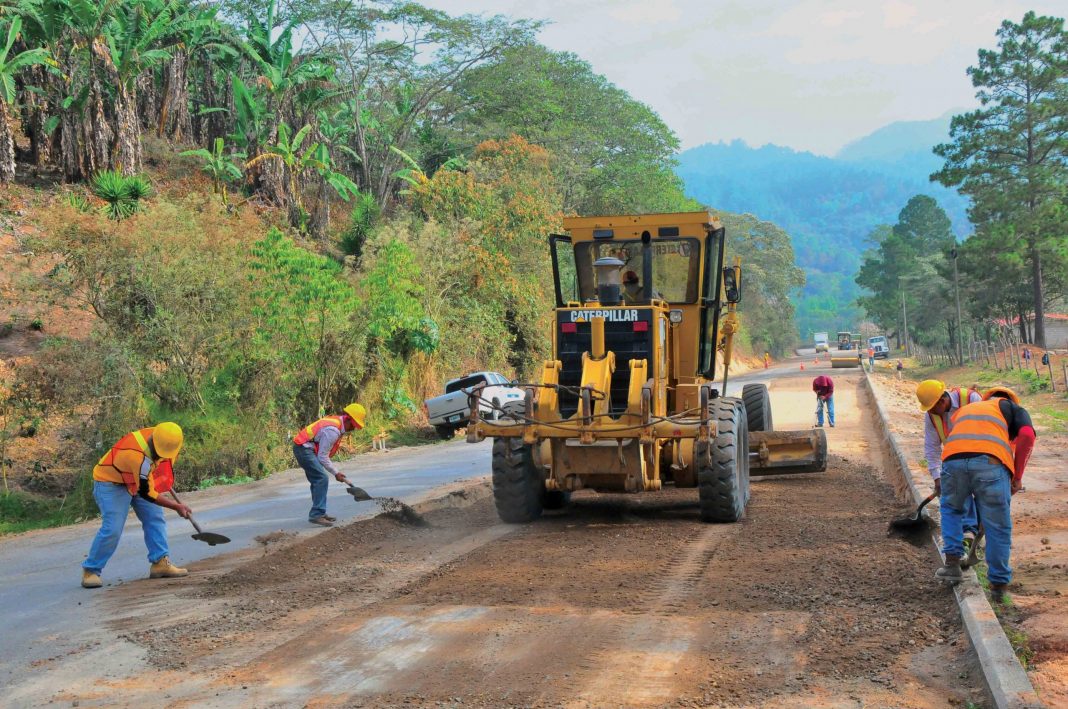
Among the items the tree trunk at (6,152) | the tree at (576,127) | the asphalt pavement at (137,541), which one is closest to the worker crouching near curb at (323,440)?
the asphalt pavement at (137,541)

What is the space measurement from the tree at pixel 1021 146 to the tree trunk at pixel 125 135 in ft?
127

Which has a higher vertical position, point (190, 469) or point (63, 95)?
point (63, 95)

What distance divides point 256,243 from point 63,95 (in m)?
16.8

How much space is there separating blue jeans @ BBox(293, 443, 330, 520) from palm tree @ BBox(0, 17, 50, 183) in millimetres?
22571

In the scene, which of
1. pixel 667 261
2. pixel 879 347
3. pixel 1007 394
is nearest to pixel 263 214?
pixel 667 261

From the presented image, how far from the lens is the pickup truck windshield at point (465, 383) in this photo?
26969 millimetres

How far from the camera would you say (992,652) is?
613 centimetres

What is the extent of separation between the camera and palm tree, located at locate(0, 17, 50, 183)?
30047mm

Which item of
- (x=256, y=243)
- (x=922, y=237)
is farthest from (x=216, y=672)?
(x=922, y=237)

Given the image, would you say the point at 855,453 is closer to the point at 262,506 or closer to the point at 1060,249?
the point at 262,506

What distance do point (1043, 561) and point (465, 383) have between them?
19243 mm

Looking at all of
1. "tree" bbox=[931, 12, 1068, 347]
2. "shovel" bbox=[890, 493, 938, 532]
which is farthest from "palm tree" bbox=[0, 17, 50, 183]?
"tree" bbox=[931, 12, 1068, 347]

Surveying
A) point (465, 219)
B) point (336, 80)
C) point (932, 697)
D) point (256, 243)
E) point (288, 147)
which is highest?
point (336, 80)

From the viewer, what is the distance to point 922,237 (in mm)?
104500
